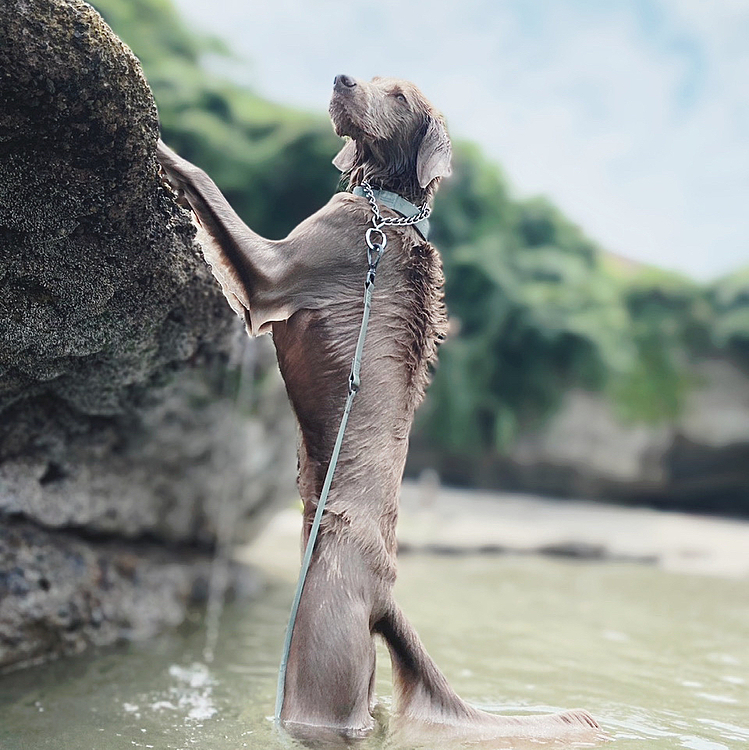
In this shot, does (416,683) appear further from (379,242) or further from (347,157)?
(347,157)

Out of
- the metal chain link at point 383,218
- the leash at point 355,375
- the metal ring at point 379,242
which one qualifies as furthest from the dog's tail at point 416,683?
the metal chain link at point 383,218

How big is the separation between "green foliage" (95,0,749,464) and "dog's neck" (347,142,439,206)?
11394 mm

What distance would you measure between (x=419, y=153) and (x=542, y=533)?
29.5 feet

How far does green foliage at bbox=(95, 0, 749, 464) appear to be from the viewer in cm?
1451

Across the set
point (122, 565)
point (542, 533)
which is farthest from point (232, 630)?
point (542, 533)

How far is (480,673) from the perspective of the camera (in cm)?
458

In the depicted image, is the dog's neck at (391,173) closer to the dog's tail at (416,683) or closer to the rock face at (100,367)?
the rock face at (100,367)

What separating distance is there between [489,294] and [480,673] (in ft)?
39.7

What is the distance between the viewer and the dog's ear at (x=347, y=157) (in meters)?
3.38

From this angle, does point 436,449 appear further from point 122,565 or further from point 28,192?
point 28,192

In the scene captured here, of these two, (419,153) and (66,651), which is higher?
(419,153)

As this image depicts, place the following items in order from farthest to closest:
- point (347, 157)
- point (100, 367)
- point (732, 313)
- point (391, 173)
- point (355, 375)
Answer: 1. point (732, 313)
2. point (100, 367)
3. point (347, 157)
4. point (391, 173)
5. point (355, 375)

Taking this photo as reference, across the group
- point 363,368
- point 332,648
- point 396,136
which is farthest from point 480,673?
point 396,136

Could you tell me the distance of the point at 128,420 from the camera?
5.00 metres
